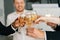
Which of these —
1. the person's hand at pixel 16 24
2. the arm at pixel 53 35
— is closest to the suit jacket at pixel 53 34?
the arm at pixel 53 35

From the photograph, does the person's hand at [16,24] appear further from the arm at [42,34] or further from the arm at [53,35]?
the arm at [53,35]

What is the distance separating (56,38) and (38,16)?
0.15 metres

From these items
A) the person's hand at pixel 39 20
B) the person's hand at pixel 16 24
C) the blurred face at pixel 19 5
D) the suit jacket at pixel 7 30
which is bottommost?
the suit jacket at pixel 7 30

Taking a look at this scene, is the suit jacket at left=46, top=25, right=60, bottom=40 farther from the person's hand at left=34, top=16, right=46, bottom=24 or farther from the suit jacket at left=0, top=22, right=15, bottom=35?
the suit jacket at left=0, top=22, right=15, bottom=35

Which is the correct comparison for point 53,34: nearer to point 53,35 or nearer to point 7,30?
point 53,35

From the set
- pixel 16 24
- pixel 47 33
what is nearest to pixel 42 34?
pixel 47 33

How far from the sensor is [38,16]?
77 centimetres

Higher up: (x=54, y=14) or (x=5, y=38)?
(x=54, y=14)

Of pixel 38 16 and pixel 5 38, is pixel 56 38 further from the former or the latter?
pixel 5 38

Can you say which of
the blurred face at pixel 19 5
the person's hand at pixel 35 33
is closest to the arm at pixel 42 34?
the person's hand at pixel 35 33

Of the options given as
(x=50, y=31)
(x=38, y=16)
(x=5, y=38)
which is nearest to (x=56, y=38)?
(x=50, y=31)

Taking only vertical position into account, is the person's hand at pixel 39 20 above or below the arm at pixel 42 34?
above

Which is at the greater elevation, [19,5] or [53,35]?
[19,5]

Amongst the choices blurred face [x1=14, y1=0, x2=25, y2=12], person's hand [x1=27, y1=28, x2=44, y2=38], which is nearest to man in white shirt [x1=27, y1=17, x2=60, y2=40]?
person's hand [x1=27, y1=28, x2=44, y2=38]
